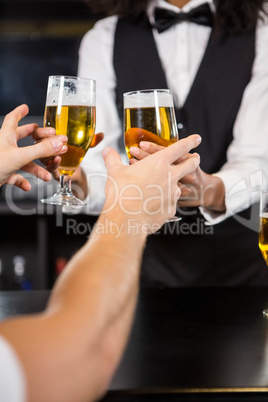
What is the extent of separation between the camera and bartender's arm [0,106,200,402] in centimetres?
48

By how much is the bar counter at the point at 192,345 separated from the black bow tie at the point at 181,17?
1043 millimetres

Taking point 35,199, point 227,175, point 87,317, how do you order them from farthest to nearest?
1. point 35,199
2. point 227,175
3. point 87,317

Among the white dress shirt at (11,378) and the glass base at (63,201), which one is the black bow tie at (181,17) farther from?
the white dress shirt at (11,378)

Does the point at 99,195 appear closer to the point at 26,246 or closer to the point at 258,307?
the point at 258,307

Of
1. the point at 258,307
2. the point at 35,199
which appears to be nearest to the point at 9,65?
the point at 35,199

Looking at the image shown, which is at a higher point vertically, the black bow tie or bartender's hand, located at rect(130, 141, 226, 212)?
the black bow tie

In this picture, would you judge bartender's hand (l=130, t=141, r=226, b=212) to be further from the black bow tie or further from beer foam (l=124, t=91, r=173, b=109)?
the black bow tie

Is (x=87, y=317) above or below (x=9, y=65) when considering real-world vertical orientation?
below

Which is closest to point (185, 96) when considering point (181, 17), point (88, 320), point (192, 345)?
point (181, 17)

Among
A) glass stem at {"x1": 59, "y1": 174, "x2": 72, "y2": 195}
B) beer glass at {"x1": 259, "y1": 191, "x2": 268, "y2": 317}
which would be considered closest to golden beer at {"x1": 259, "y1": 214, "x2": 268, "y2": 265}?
beer glass at {"x1": 259, "y1": 191, "x2": 268, "y2": 317}

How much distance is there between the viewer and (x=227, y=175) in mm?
1579

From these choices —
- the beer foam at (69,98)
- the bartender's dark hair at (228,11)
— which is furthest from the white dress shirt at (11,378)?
the bartender's dark hair at (228,11)

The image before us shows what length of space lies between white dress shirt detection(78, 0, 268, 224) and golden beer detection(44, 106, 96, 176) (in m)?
0.52

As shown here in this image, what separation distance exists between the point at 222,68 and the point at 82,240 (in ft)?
4.44
